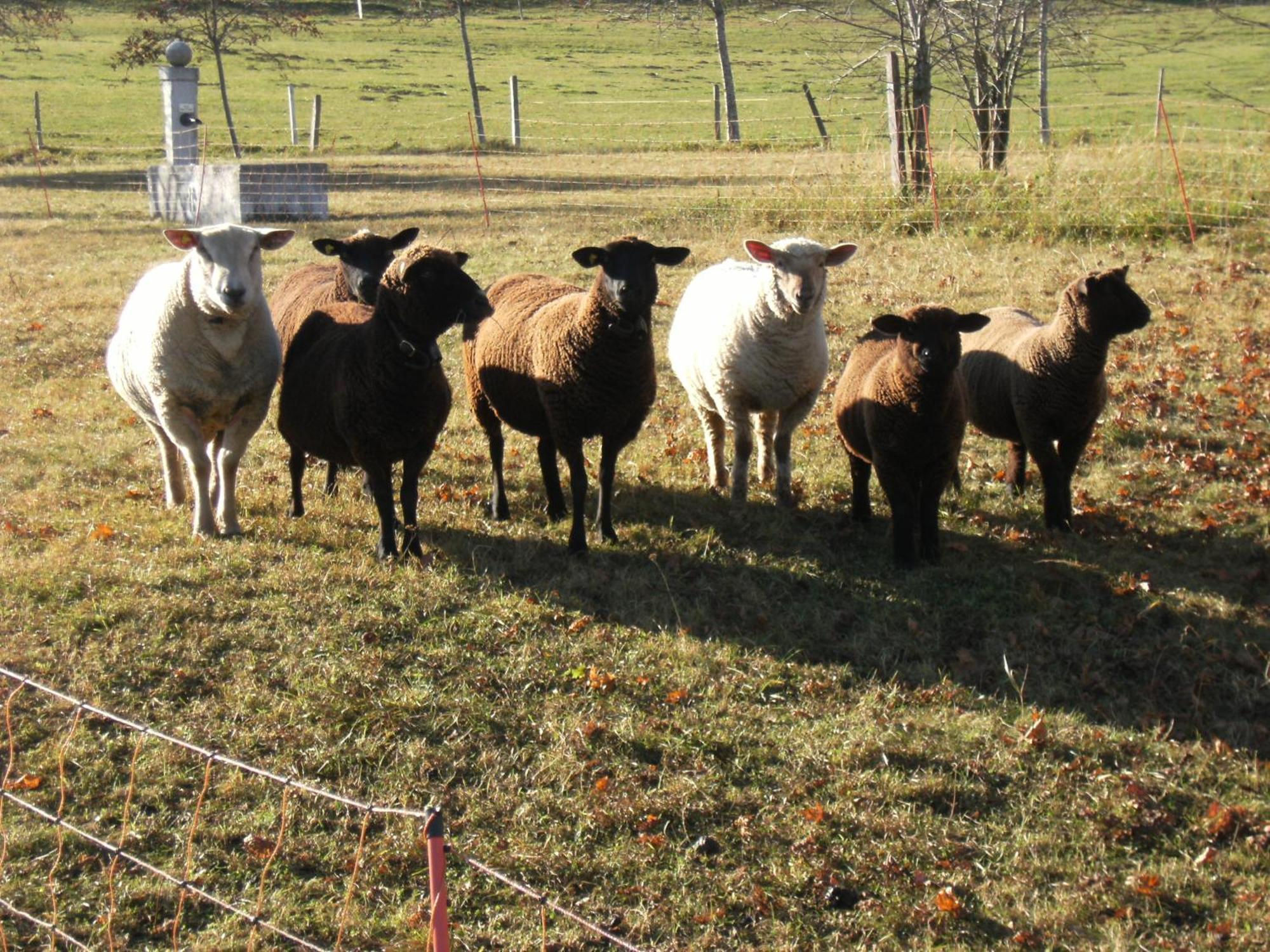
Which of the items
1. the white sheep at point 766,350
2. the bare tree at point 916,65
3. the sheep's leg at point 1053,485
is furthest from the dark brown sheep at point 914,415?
the bare tree at point 916,65

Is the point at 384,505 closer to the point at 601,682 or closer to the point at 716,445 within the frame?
the point at 601,682

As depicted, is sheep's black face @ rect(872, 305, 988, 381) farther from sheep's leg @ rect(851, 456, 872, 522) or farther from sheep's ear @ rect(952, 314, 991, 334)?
sheep's leg @ rect(851, 456, 872, 522)

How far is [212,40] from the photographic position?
1202 inches

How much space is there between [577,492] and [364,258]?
2.03 metres

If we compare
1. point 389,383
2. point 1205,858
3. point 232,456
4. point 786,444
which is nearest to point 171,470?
point 232,456

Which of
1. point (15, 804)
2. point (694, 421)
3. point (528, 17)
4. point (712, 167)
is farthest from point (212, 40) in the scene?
point (528, 17)

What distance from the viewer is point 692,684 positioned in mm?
5879

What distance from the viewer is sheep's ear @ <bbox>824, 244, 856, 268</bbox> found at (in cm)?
764

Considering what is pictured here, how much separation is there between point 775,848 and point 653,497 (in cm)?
369

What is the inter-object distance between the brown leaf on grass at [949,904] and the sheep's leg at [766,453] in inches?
161

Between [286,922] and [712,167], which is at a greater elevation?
[712,167]

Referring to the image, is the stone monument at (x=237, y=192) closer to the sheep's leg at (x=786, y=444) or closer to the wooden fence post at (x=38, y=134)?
the wooden fence post at (x=38, y=134)

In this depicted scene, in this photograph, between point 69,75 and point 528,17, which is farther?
point 528,17

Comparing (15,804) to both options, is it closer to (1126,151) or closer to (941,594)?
(941,594)
